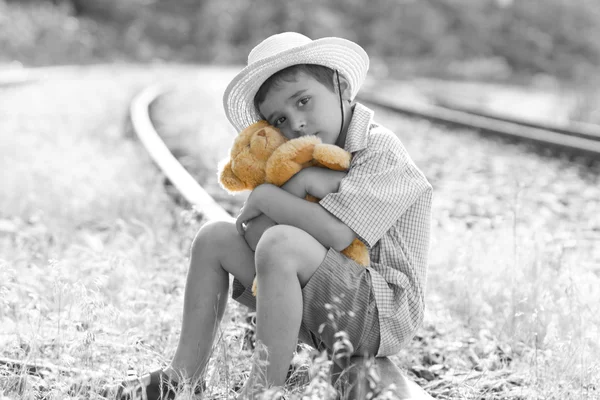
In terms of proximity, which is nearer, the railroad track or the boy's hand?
the boy's hand

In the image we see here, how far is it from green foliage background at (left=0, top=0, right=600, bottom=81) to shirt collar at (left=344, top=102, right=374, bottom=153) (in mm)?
20124

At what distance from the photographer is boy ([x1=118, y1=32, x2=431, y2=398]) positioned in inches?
80.7

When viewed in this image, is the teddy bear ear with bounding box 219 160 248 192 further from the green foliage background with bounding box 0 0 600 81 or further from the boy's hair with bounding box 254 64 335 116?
the green foliage background with bounding box 0 0 600 81

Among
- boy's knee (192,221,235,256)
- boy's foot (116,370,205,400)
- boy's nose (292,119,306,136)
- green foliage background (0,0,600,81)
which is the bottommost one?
green foliage background (0,0,600,81)

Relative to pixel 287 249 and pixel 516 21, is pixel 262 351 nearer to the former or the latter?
pixel 287 249

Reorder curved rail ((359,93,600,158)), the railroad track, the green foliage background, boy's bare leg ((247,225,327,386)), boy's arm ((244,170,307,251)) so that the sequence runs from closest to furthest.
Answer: boy's bare leg ((247,225,327,386)), boy's arm ((244,170,307,251)), the railroad track, curved rail ((359,93,600,158)), the green foliage background

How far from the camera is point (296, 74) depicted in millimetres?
2346

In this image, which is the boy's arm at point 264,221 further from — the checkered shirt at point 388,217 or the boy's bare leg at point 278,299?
the boy's bare leg at point 278,299

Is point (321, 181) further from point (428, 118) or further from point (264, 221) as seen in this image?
point (428, 118)

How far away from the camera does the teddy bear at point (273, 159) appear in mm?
2205

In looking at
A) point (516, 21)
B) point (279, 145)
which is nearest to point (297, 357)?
point (279, 145)

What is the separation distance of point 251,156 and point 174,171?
244 cm

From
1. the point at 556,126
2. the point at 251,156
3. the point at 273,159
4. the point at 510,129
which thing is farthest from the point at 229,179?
the point at 556,126

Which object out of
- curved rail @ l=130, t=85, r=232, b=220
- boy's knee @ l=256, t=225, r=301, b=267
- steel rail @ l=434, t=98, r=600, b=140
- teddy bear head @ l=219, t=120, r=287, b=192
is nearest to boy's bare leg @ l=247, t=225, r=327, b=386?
boy's knee @ l=256, t=225, r=301, b=267
